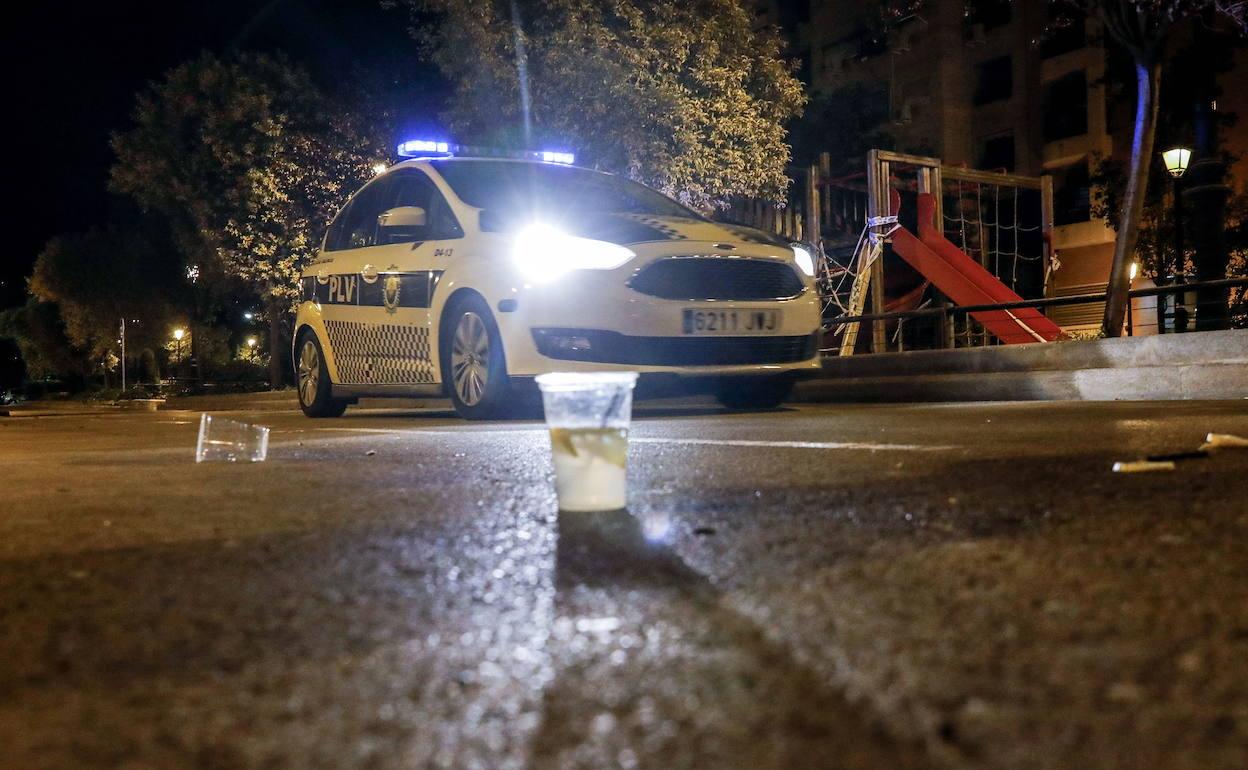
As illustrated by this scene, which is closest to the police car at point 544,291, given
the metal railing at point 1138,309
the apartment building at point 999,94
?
the metal railing at point 1138,309

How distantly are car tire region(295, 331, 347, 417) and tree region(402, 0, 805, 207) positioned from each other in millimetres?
7426

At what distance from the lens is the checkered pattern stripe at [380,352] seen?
8172 mm

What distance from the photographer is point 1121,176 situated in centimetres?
2734

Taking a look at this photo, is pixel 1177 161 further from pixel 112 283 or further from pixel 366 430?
pixel 112 283

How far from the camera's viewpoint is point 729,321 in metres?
7.56

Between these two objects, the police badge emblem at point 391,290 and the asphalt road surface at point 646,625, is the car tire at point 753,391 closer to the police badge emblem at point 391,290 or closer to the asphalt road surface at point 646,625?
the police badge emblem at point 391,290

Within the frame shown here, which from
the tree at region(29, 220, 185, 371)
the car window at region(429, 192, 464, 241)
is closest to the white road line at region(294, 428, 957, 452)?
the car window at region(429, 192, 464, 241)

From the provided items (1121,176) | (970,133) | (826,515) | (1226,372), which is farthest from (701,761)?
(970,133)

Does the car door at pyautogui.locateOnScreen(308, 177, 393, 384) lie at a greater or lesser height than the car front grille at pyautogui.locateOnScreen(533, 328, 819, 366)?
greater

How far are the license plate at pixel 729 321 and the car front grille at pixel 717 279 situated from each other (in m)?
0.10

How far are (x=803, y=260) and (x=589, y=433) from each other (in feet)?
18.5

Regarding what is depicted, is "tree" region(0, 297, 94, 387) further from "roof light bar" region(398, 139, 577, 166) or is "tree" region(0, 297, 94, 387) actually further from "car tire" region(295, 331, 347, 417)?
"car tire" region(295, 331, 347, 417)

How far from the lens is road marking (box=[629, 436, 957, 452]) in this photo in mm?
4590

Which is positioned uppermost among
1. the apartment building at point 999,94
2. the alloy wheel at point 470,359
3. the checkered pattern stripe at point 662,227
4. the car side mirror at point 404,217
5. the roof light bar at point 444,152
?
the apartment building at point 999,94
